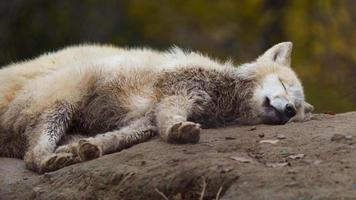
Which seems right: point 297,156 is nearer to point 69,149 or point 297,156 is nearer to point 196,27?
point 69,149

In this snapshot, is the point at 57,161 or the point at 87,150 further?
the point at 57,161

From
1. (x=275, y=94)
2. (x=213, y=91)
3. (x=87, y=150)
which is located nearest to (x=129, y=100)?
(x=213, y=91)

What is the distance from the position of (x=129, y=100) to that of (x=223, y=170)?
1888 mm

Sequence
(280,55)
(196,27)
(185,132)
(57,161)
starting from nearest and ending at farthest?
(185,132) < (57,161) < (280,55) < (196,27)

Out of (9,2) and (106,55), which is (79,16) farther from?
(106,55)

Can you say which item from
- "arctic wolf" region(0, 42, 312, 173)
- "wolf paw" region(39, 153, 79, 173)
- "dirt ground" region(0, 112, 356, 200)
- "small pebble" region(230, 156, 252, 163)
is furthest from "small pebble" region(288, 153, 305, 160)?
"wolf paw" region(39, 153, 79, 173)

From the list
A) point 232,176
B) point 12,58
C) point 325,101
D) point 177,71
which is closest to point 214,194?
point 232,176

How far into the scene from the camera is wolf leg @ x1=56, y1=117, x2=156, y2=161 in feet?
27.8

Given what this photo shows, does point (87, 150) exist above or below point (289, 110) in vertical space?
below

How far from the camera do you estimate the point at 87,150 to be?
845cm

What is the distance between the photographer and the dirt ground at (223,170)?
23.9 ft

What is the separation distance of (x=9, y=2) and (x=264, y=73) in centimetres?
976

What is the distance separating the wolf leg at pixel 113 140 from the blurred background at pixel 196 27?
6603mm

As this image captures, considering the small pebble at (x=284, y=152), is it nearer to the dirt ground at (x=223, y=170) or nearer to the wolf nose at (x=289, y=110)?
the dirt ground at (x=223, y=170)
